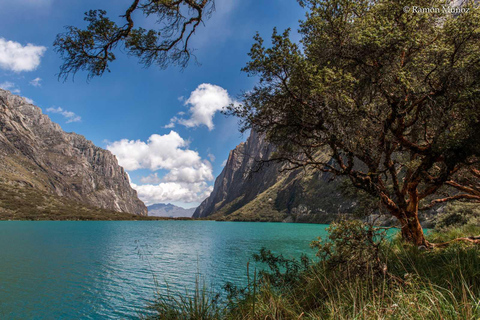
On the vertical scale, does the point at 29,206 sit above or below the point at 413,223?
below

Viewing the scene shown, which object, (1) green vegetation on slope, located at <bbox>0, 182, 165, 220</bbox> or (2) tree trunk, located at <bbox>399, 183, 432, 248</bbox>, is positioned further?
(1) green vegetation on slope, located at <bbox>0, 182, 165, 220</bbox>

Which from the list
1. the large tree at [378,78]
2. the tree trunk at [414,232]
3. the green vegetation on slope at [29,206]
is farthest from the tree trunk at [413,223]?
the green vegetation on slope at [29,206]

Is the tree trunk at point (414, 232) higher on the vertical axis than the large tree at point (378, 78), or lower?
lower

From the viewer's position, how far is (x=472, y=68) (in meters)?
6.16

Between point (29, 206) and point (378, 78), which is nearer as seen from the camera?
point (378, 78)

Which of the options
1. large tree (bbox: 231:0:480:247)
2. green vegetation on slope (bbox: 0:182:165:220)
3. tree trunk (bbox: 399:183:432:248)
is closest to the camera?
large tree (bbox: 231:0:480:247)

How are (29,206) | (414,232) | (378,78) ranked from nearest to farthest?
(378,78), (414,232), (29,206)

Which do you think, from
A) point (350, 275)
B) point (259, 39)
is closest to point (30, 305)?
point (350, 275)

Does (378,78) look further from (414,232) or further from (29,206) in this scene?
(29,206)

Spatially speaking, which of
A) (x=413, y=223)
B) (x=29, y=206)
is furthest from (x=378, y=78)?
(x=29, y=206)

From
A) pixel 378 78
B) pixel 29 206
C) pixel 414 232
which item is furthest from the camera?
pixel 29 206

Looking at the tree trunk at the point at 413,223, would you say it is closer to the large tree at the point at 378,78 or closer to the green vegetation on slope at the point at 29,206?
the large tree at the point at 378,78

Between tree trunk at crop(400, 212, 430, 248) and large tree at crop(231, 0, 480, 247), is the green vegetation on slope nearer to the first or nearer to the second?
large tree at crop(231, 0, 480, 247)

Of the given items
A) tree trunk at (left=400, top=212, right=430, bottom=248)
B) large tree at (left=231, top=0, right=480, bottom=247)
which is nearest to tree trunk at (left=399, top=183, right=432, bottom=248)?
tree trunk at (left=400, top=212, right=430, bottom=248)
